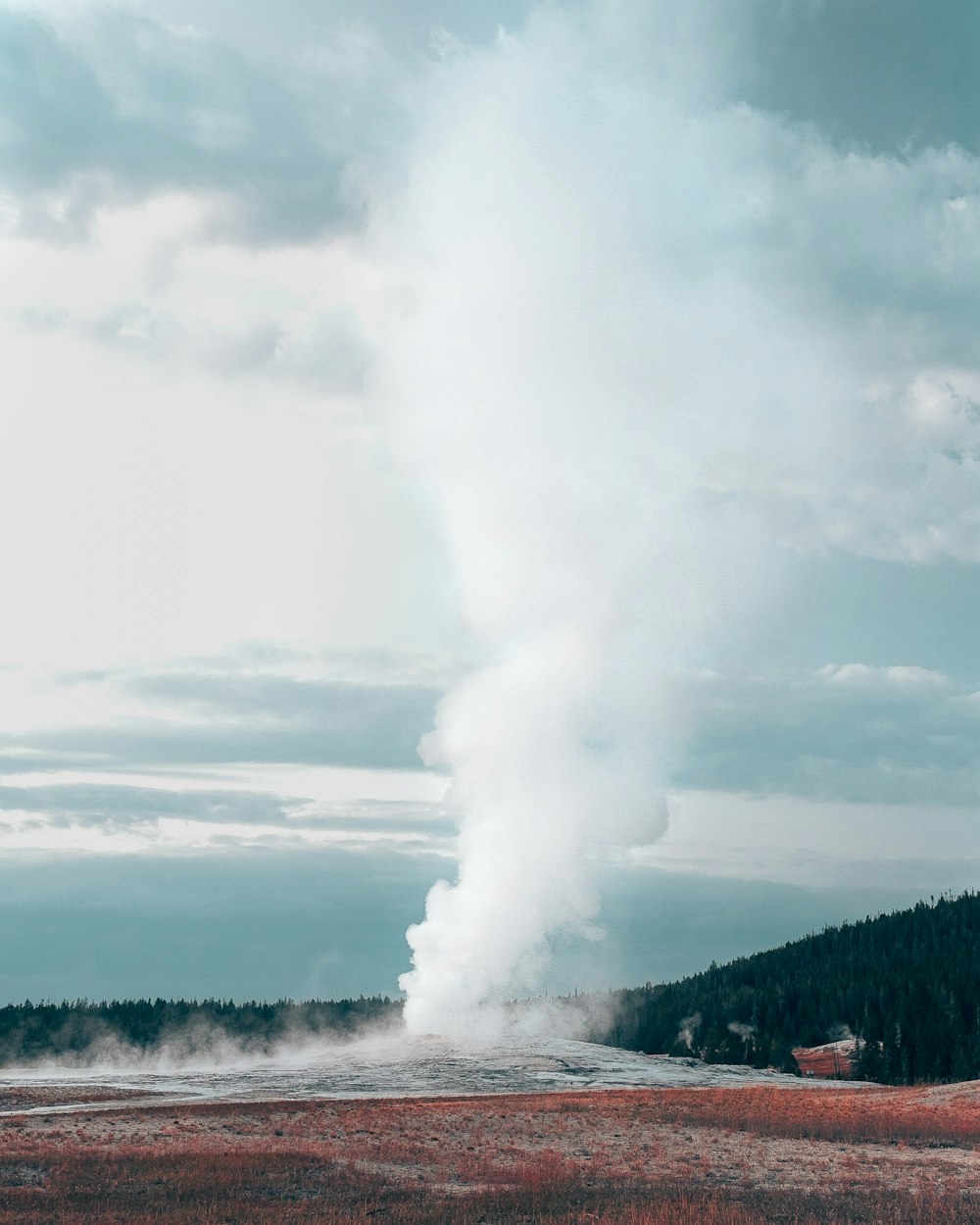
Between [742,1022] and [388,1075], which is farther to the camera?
[742,1022]

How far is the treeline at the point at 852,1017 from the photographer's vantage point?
13000 cm

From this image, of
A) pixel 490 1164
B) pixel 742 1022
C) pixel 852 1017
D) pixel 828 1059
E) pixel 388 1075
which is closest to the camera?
pixel 490 1164

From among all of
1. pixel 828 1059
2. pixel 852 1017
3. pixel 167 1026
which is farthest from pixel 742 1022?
pixel 167 1026

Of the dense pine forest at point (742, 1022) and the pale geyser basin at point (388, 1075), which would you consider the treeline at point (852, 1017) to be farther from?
the pale geyser basin at point (388, 1075)

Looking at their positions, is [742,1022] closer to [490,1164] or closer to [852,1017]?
[852,1017]

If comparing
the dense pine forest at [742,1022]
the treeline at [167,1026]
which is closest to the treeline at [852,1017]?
the dense pine forest at [742,1022]

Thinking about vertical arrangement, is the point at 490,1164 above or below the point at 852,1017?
above

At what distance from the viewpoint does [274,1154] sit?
45.4 meters

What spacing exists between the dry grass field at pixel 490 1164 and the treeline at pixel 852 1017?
65756 mm

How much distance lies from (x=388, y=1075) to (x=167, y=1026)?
80.9m

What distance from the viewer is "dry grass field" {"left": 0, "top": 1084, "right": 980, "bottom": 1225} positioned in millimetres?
33750

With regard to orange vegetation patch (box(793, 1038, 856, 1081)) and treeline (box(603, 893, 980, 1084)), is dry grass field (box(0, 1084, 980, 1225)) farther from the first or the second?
orange vegetation patch (box(793, 1038, 856, 1081))

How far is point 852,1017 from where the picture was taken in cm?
16325

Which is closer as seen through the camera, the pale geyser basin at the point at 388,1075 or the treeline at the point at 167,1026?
the pale geyser basin at the point at 388,1075
